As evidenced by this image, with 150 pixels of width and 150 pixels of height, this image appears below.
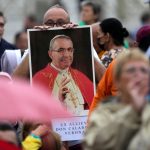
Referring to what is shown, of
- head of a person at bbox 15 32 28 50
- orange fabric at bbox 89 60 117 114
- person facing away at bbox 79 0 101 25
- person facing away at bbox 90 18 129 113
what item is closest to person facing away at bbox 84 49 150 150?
orange fabric at bbox 89 60 117 114

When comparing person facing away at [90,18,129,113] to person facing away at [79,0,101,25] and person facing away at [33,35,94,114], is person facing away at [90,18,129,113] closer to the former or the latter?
person facing away at [33,35,94,114]

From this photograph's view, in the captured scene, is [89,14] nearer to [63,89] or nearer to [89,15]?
[89,15]

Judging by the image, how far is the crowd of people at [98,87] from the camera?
23.4 ft

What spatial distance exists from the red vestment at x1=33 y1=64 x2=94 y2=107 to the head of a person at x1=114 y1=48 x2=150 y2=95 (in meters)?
4.10

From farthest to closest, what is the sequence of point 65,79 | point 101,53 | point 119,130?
point 101,53 < point 65,79 < point 119,130

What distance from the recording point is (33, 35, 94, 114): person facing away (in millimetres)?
11477

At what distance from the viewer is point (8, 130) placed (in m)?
8.13

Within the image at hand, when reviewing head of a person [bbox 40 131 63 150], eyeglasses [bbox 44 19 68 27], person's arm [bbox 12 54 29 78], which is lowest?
head of a person [bbox 40 131 63 150]

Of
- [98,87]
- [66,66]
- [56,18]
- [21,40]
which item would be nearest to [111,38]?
[56,18]

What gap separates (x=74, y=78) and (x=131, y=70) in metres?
4.34

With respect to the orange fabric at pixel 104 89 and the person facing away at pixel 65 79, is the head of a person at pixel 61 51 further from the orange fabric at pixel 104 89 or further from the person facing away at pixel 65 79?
the orange fabric at pixel 104 89

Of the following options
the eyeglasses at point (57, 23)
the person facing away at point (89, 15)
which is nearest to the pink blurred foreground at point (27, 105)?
the eyeglasses at point (57, 23)

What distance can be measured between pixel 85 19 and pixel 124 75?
31.1 ft

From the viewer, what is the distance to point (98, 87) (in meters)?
10.7
